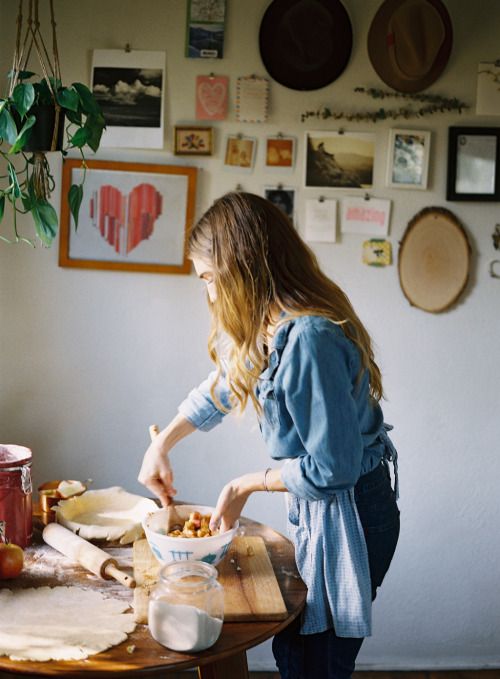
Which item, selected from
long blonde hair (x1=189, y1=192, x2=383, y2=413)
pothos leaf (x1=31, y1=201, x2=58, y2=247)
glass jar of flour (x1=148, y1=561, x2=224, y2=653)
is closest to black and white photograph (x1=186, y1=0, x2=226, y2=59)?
pothos leaf (x1=31, y1=201, x2=58, y2=247)

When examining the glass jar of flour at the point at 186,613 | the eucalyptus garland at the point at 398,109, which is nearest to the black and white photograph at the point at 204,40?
the eucalyptus garland at the point at 398,109

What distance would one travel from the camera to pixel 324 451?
146cm

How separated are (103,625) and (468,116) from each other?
6.76 ft

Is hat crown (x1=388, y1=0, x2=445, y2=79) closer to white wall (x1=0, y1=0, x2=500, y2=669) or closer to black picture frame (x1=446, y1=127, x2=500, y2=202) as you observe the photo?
white wall (x1=0, y1=0, x2=500, y2=669)

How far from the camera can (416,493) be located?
278 centimetres

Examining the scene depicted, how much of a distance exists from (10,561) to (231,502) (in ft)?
1.51

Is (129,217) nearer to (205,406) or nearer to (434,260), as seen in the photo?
(205,406)

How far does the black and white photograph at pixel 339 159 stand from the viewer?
263 cm

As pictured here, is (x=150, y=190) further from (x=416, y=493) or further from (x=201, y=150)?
(x=416, y=493)

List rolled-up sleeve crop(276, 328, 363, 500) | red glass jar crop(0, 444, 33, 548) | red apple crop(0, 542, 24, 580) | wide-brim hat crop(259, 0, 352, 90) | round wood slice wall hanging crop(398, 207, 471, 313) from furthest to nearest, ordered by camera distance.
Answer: round wood slice wall hanging crop(398, 207, 471, 313), wide-brim hat crop(259, 0, 352, 90), red glass jar crop(0, 444, 33, 548), red apple crop(0, 542, 24, 580), rolled-up sleeve crop(276, 328, 363, 500)

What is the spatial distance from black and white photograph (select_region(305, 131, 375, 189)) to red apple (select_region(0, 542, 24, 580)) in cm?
158

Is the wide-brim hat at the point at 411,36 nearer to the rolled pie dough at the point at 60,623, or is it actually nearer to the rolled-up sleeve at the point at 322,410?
the rolled-up sleeve at the point at 322,410

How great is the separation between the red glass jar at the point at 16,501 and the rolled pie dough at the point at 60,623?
0.68ft

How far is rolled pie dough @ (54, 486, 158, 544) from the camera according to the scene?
1.78 meters
